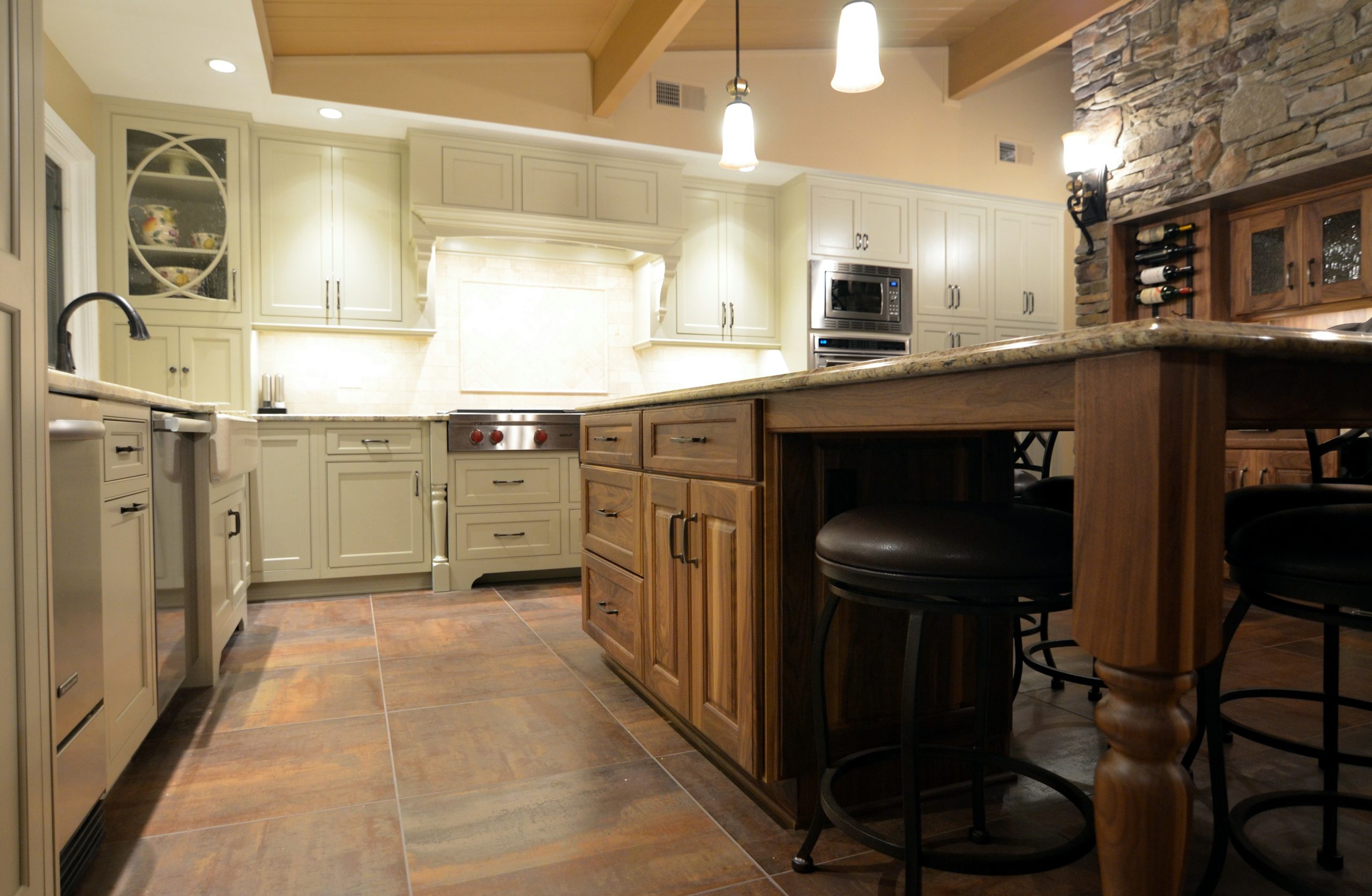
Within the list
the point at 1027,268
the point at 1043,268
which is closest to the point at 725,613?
the point at 1027,268

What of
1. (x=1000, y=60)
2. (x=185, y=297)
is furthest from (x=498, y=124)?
(x=1000, y=60)

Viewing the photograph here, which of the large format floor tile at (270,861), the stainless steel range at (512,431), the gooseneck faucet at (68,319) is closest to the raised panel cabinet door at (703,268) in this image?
the stainless steel range at (512,431)

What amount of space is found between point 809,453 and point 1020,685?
4.19ft

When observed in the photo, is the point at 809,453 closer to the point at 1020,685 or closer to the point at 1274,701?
the point at 1020,685

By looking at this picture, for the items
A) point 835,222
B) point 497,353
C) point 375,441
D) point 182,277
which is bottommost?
point 375,441

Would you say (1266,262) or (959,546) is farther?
(1266,262)

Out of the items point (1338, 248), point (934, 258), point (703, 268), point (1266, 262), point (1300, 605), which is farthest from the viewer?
point (934, 258)

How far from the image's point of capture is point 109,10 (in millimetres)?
3025

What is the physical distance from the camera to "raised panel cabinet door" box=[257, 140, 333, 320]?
155 inches

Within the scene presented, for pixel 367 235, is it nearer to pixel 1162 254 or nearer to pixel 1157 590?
pixel 1157 590

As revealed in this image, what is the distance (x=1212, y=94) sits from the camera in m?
4.29

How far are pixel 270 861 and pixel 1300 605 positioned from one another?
170cm

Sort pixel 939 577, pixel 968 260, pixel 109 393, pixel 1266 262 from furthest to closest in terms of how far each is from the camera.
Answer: pixel 968 260, pixel 1266 262, pixel 109 393, pixel 939 577

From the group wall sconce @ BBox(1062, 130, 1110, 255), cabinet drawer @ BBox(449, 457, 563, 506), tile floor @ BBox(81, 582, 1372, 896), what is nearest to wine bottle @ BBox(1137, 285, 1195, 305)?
wall sconce @ BBox(1062, 130, 1110, 255)
